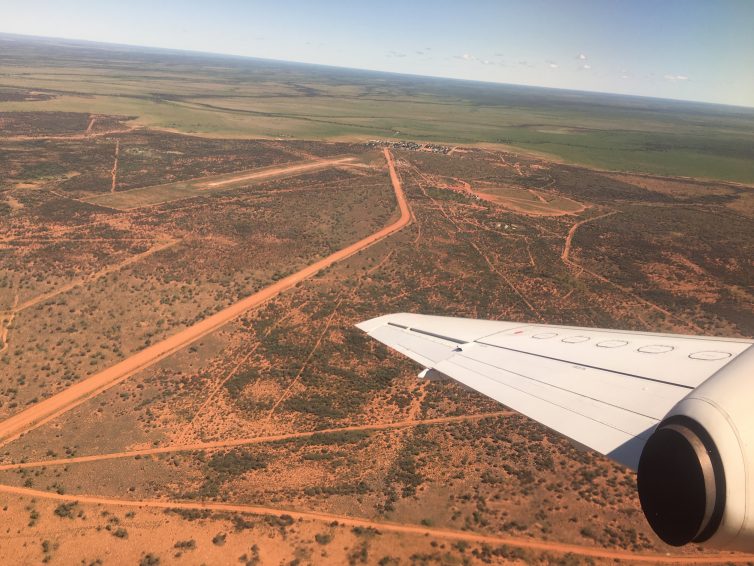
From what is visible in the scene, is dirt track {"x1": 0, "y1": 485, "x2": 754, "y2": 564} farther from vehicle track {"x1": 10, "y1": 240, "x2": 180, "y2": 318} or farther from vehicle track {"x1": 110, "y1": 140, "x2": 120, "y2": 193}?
vehicle track {"x1": 110, "y1": 140, "x2": 120, "y2": 193}

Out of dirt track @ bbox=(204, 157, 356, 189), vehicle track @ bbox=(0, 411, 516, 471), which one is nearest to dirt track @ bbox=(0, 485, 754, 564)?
vehicle track @ bbox=(0, 411, 516, 471)

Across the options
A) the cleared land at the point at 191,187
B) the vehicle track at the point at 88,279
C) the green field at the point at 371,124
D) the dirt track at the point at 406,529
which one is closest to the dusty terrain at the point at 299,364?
the dirt track at the point at 406,529

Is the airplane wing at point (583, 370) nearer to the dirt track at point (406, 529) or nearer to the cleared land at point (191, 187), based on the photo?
the dirt track at point (406, 529)

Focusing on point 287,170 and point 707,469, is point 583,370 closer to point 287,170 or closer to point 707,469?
point 707,469

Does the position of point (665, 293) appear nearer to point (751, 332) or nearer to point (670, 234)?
point (751, 332)

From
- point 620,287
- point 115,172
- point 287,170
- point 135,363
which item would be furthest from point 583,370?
point 115,172

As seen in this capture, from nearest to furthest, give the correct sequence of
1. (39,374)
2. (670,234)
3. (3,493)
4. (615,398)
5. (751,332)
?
1. (615,398)
2. (3,493)
3. (39,374)
4. (751,332)
5. (670,234)

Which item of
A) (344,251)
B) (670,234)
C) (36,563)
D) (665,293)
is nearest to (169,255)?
(344,251)
